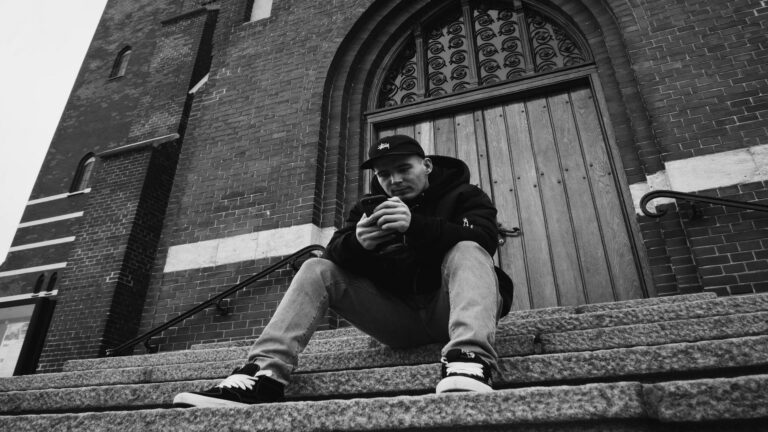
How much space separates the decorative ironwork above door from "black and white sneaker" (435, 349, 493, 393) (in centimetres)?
480

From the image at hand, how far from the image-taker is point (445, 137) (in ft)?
19.8

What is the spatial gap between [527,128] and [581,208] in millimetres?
1186

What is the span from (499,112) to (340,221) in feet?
7.54

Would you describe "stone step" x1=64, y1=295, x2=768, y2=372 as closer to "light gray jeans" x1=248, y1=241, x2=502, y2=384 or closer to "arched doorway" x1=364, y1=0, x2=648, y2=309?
"light gray jeans" x1=248, y1=241, x2=502, y2=384

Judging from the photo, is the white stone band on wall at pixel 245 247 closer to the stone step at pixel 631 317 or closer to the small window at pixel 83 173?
the stone step at pixel 631 317

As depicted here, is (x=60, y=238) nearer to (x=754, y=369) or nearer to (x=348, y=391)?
(x=348, y=391)

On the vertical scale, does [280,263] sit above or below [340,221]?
below

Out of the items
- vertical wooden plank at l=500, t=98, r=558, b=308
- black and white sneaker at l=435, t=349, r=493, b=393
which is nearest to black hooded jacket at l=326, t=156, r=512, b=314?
black and white sneaker at l=435, t=349, r=493, b=393

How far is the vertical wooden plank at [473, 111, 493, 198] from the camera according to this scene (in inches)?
217

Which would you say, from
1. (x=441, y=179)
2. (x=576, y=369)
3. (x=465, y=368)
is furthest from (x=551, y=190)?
(x=465, y=368)

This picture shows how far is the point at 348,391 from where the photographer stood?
215 cm

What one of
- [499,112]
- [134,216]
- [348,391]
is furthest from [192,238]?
[348,391]

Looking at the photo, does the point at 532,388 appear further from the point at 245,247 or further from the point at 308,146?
the point at 308,146

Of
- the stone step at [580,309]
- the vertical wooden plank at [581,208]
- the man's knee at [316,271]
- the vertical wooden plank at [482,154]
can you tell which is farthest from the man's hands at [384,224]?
the vertical wooden plank at [482,154]
